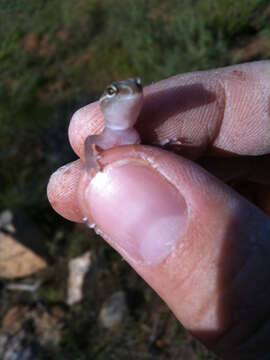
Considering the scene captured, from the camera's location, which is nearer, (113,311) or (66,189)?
(66,189)

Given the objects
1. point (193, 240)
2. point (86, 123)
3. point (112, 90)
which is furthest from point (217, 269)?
point (86, 123)

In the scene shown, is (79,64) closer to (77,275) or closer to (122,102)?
(77,275)

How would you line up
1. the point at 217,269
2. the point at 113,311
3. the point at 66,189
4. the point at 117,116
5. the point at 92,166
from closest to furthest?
the point at 217,269
the point at 92,166
the point at 117,116
the point at 66,189
the point at 113,311

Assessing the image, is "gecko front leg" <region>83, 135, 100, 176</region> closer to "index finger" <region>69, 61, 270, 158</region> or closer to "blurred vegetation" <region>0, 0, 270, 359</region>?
"index finger" <region>69, 61, 270, 158</region>

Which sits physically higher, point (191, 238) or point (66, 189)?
point (191, 238)

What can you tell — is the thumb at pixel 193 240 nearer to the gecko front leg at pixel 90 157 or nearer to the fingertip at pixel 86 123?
the gecko front leg at pixel 90 157

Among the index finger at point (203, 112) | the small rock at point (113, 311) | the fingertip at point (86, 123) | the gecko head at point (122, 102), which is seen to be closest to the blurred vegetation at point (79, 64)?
the small rock at point (113, 311)
